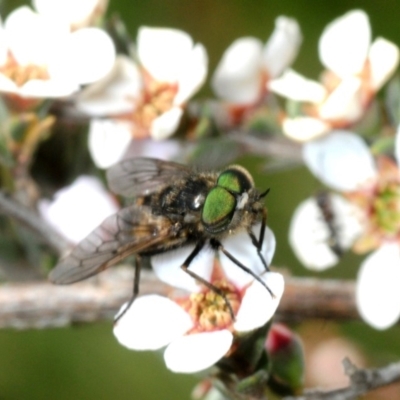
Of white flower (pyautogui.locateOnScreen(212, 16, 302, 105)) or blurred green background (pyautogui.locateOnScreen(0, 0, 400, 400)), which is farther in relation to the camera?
blurred green background (pyautogui.locateOnScreen(0, 0, 400, 400))

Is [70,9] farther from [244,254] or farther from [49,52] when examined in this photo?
[244,254]

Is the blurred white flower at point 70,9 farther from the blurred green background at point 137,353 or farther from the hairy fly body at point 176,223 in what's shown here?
the blurred green background at point 137,353

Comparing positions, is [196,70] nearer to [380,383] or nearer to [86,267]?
[86,267]

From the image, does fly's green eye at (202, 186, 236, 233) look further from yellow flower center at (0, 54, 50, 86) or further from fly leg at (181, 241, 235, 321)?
yellow flower center at (0, 54, 50, 86)

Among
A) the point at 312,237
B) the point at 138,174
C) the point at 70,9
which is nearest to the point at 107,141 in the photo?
the point at 138,174

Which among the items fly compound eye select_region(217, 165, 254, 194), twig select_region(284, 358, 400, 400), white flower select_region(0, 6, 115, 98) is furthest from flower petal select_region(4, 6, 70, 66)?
twig select_region(284, 358, 400, 400)

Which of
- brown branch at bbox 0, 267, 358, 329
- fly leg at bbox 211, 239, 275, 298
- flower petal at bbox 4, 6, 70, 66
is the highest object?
flower petal at bbox 4, 6, 70, 66

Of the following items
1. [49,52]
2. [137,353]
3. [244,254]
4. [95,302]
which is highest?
[49,52]
